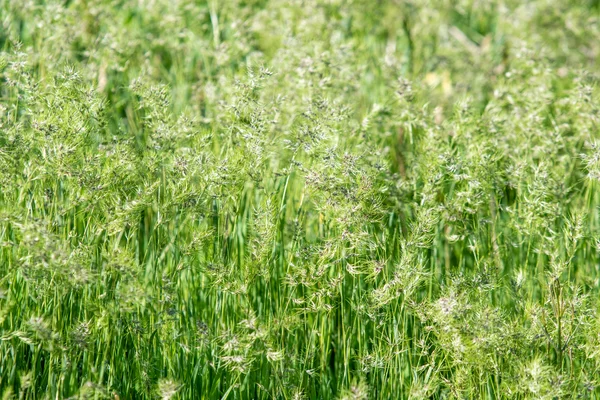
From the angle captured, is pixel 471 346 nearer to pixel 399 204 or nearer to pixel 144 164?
pixel 399 204

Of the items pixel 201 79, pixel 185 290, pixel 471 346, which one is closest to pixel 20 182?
pixel 185 290

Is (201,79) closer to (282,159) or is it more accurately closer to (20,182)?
(282,159)

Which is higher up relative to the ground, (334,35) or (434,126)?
(334,35)

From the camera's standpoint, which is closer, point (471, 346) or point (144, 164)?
point (471, 346)

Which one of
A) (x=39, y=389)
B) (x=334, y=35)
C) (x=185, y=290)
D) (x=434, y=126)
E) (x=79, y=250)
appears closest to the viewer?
(x=79, y=250)

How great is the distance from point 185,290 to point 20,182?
84 centimetres

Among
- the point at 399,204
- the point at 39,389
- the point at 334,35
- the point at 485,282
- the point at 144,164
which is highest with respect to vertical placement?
the point at 334,35

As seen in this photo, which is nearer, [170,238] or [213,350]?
[213,350]

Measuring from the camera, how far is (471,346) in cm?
243

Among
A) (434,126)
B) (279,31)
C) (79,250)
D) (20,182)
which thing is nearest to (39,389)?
(79,250)

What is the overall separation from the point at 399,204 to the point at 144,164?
1146mm

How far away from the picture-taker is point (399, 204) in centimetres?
313

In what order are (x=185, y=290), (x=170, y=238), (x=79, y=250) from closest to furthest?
(x=79, y=250) → (x=170, y=238) → (x=185, y=290)

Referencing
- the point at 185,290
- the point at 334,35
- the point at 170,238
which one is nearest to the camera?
the point at 170,238
